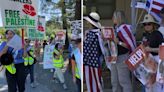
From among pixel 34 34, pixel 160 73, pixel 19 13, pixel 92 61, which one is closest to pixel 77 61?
pixel 92 61

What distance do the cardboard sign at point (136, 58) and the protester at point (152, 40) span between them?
0.30ft

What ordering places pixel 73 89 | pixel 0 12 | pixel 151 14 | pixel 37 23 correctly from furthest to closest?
pixel 73 89
pixel 37 23
pixel 0 12
pixel 151 14

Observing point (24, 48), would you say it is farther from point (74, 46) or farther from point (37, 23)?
point (74, 46)

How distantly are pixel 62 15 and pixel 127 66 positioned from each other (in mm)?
1932

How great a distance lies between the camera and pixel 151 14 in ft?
15.7

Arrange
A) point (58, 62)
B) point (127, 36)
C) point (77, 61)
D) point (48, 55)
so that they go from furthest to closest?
point (58, 62), point (48, 55), point (77, 61), point (127, 36)

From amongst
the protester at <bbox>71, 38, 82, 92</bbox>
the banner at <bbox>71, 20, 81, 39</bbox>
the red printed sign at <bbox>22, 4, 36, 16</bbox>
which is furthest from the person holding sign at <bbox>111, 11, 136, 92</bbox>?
the red printed sign at <bbox>22, 4, 36, 16</bbox>

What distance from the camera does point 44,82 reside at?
252 inches

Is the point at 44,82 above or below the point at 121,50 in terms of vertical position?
below

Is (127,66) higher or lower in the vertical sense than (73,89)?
higher

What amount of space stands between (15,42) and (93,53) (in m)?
1.25

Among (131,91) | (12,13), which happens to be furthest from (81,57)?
(12,13)

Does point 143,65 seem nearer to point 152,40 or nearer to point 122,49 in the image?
point 152,40

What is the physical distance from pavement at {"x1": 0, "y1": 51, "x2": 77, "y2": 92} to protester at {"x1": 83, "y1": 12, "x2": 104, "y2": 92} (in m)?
0.75
